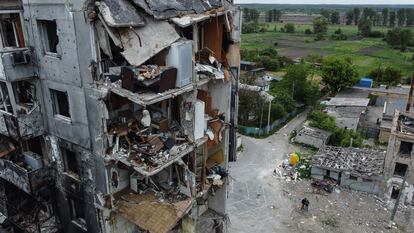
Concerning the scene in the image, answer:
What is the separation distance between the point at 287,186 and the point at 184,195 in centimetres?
1991

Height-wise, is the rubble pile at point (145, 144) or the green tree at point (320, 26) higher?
the rubble pile at point (145, 144)

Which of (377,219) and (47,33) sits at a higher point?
(47,33)

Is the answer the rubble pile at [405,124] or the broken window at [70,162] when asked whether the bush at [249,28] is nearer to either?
the rubble pile at [405,124]

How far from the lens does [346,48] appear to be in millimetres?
114812

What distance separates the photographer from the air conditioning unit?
12703 mm

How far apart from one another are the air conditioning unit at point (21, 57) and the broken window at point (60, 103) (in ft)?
4.95

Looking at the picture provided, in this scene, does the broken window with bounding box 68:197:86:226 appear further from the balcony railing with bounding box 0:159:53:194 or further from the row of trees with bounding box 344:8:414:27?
the row of trees with bounding box 344:8:414:27

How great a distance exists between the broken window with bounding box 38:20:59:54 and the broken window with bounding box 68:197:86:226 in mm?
6870

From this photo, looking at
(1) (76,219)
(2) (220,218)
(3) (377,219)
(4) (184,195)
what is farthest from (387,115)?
(1) (76,219)

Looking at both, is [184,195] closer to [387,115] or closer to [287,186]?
[287,186]

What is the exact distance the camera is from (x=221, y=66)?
15.4m

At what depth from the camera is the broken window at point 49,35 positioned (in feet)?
40.8

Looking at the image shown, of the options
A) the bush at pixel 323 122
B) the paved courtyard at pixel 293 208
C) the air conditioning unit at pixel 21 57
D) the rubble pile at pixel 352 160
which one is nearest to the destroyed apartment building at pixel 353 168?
the rubble pile at pixel 352 160

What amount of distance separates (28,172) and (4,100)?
137 inches
